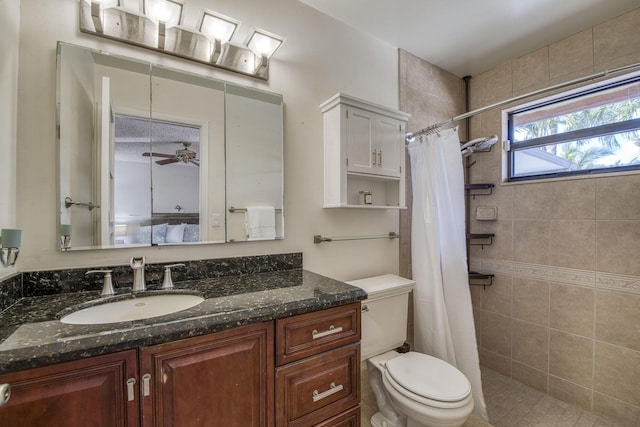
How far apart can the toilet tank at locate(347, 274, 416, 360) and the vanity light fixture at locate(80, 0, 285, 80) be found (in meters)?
1.38

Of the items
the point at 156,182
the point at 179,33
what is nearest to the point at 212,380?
the point at 156,182

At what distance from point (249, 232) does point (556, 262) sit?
211cm

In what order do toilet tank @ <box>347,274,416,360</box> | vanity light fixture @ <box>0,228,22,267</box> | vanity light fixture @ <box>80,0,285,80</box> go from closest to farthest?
vanity light fixture @ <box>0,228,22,267</box> < vanity light fixture @ <box>80,0,285,80</box> < toilet tank @ <box>347,274,416,360</box>

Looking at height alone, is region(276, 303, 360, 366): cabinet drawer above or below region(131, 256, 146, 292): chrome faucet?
below

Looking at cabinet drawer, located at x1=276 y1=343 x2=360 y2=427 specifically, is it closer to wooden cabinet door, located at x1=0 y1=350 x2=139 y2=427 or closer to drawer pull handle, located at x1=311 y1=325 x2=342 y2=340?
drawer pull handle, located at x1=311 y1=325 x2=342 y2=340

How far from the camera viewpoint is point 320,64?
5.80 ft

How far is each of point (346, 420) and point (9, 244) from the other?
4.39 ft

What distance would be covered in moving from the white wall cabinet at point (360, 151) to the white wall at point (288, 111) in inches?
3.3

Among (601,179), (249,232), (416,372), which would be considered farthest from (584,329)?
(249,232)

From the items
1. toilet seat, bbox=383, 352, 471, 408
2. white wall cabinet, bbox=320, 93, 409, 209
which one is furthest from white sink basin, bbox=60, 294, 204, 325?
toilet seat, bbox=383, 352, 471, 408

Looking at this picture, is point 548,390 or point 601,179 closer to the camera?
point 601,179

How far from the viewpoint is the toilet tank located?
5.30 ft

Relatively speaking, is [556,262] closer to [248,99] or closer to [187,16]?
[248,99]

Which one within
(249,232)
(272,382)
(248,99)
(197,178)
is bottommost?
(272,382)
